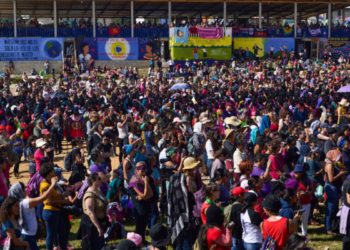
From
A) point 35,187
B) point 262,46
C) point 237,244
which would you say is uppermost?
point 262,46

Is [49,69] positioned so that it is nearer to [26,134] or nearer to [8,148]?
[26,134]

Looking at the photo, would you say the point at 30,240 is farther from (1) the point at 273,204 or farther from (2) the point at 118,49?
(2) the point at 118,49

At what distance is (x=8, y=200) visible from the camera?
4891 mm

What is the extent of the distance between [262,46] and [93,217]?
112 ft

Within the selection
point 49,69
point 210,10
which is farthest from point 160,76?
point 210,10

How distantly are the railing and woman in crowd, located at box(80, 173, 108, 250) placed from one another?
1237 inches

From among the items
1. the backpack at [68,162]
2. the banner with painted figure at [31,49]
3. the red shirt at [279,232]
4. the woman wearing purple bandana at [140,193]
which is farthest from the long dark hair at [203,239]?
the banner with painted figure at [31,49]

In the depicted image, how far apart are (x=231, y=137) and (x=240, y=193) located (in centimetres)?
300

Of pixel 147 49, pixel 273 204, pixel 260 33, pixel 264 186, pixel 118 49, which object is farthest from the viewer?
pixel 260 33

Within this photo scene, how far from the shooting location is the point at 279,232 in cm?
462

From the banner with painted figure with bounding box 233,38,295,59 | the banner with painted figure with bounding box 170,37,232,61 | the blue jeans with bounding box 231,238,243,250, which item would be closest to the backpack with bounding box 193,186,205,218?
the blue jeans with bounding box 231,238,243,250

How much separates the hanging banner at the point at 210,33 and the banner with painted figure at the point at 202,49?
25cm

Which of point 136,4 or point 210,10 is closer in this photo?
point 136,4

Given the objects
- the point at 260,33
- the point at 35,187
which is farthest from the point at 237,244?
the point at 260,33
